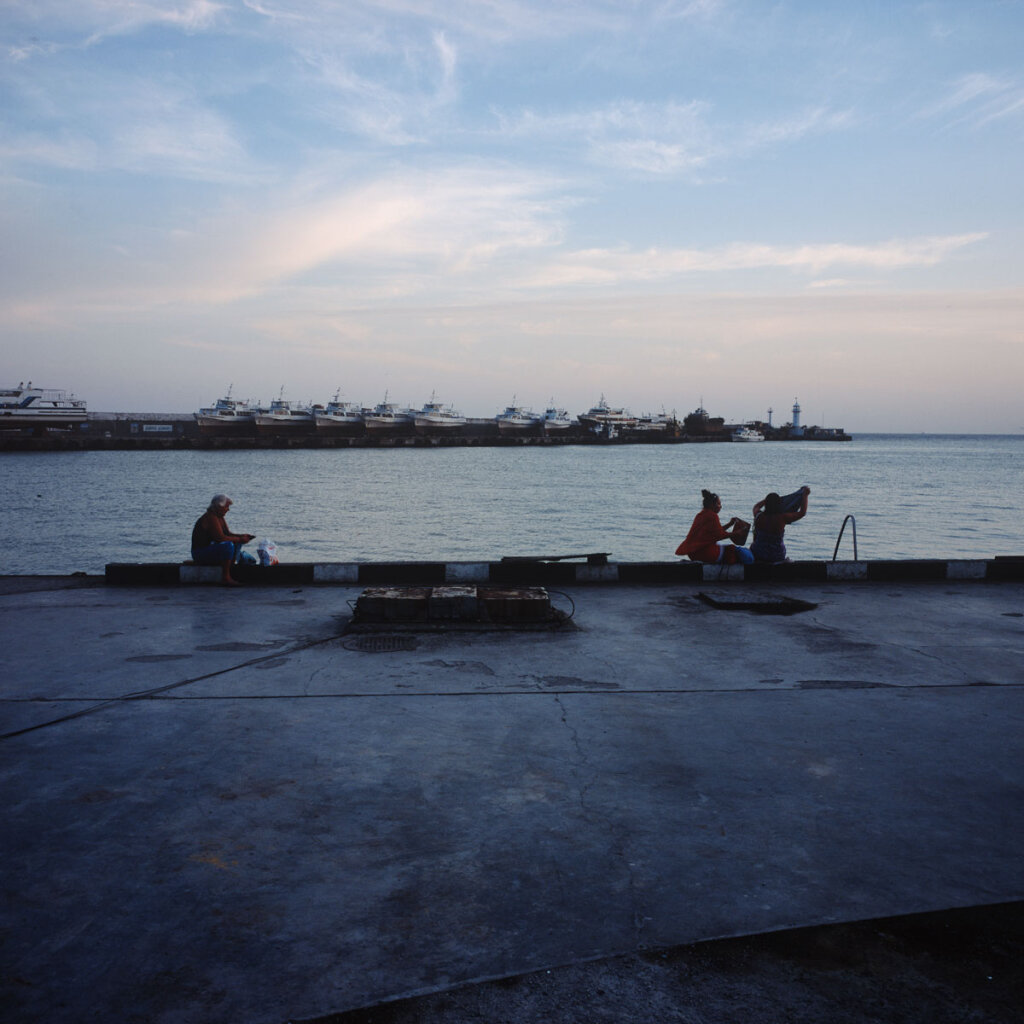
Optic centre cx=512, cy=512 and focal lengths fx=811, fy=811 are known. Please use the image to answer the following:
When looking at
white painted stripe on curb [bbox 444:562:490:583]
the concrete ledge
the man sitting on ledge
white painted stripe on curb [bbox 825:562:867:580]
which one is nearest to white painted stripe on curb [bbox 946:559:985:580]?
the concrete ledge

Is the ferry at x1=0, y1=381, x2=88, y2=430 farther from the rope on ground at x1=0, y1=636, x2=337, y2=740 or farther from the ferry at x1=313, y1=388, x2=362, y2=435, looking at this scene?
the rope on ground at x1=0, y1=636, x2=337, y2=740

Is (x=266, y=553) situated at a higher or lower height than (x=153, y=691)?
higher

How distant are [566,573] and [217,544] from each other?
5.08m

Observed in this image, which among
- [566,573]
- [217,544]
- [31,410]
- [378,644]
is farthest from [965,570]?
[31,410]

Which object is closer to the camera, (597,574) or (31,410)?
(597,574)

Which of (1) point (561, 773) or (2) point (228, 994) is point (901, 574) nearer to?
(1) point (561, 773)

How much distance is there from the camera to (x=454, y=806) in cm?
444

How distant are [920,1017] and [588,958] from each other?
3.80 ft

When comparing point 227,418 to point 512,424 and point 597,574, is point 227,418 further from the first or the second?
point 597,574

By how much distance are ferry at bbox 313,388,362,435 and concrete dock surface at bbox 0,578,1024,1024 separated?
16305 centimetres

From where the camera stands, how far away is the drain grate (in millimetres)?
7965

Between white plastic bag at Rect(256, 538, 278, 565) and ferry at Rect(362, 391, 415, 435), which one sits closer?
white plastic bag at Rect(256, 538, 278, 565)

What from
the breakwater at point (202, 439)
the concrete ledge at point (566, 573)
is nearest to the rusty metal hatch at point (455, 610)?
the concrete ledge at point (566, 573)

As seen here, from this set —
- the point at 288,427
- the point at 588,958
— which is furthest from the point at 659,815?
the point at 288,427
